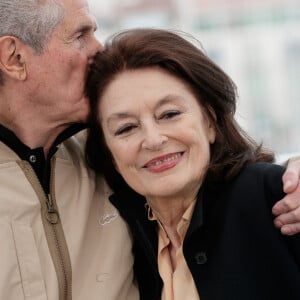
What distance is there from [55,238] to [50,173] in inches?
7.9

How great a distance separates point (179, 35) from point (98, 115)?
34cm

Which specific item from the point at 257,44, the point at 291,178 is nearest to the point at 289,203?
the point at 291,178

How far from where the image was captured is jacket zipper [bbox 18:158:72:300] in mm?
1768

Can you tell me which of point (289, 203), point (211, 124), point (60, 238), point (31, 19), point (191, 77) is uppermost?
point (31, 19)

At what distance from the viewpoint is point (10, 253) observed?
1.70 metres

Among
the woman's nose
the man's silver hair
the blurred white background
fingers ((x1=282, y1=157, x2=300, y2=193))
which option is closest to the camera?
fingers ((x1=282, y1=157, x2=300, y2=193))

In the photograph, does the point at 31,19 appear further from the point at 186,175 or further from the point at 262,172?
the point at 262,172

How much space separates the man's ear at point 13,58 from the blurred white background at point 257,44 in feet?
16.6

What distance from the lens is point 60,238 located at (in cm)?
180

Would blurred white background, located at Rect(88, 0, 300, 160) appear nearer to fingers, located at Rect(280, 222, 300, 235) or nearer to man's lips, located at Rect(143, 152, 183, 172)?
man's lips, located at Rect(143, 152, 183, 172)

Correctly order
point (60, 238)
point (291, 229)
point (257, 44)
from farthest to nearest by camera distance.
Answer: point (257, 44) < point (60, 238) < point (291, 229)

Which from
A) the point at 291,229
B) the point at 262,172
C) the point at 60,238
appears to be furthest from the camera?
the point at 60,238

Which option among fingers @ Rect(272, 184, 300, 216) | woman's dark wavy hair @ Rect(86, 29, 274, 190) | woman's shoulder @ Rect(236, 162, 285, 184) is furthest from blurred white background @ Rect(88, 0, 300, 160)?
fingers @ Rect(272, 184, 300, 216)

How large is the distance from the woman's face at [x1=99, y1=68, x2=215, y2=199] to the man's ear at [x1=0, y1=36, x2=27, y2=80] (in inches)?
11.1
